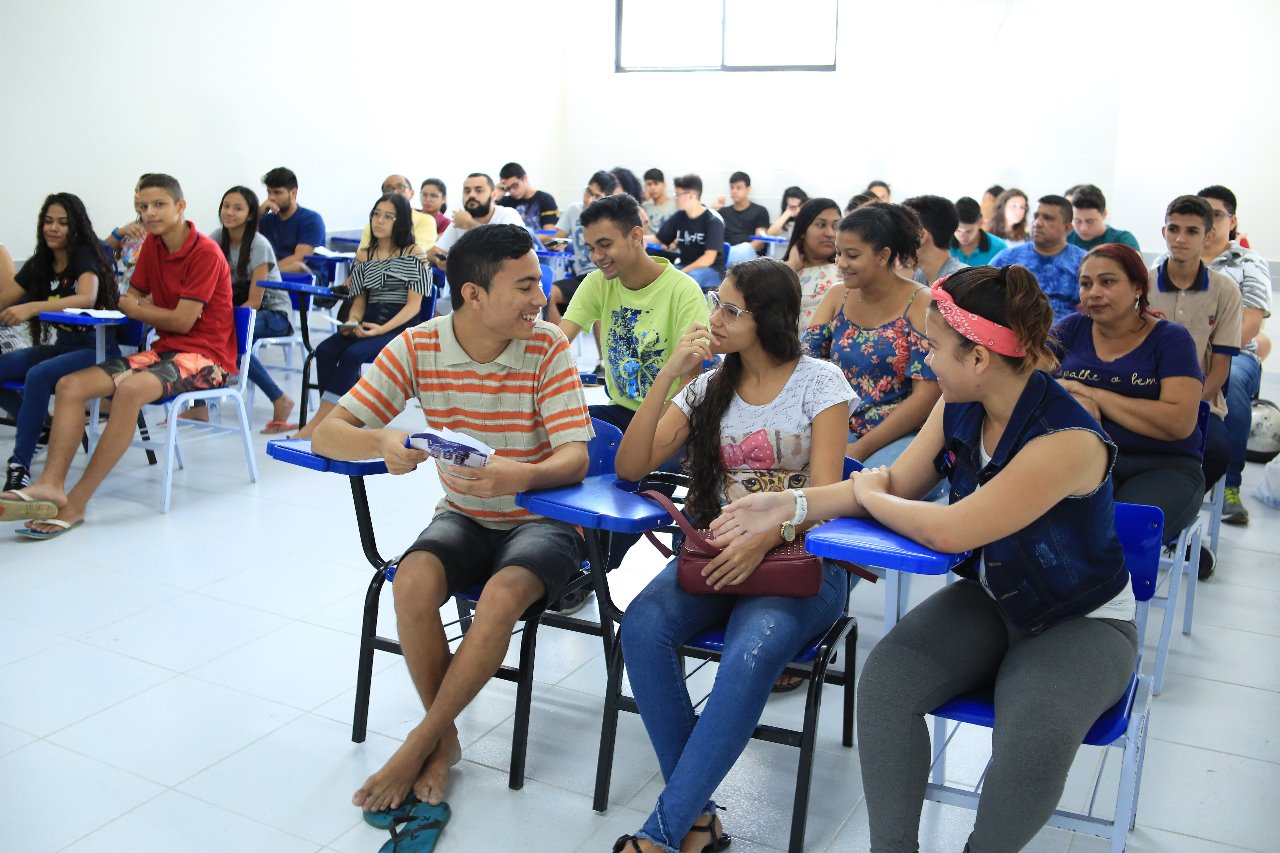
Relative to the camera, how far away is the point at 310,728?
8.21 ft

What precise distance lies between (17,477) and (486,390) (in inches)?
103

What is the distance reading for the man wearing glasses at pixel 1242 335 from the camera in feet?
13.4

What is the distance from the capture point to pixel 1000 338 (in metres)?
1.79

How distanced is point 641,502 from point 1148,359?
5.10ft

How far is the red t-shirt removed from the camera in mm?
4223

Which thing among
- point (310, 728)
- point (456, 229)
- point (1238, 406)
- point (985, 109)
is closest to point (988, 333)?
point (310, 728)

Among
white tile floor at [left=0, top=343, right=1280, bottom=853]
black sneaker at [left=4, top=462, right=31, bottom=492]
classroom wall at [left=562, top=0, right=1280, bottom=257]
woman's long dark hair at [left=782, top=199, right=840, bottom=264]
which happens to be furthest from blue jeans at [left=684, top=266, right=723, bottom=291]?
black sneaker at [left=4, top=462, right=31, bottom=492]

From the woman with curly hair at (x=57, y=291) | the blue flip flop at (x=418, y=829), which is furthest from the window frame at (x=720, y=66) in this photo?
the blue flip flop at (x=418, y=829)

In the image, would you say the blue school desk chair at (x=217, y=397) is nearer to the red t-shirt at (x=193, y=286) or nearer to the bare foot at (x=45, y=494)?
the red t-shirt at (x=193, y=286)

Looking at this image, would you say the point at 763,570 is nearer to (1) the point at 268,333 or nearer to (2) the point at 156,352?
(2) the point at 156,352

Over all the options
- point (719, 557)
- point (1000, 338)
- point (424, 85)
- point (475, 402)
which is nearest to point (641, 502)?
point (719, 557)

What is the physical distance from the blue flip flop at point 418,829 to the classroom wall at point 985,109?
785 centimetres

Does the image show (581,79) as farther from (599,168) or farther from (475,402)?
(475,402)

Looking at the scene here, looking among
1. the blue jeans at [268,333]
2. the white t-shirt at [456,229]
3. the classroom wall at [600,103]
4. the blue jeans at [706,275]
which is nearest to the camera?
the blue jeans at [268,333]
